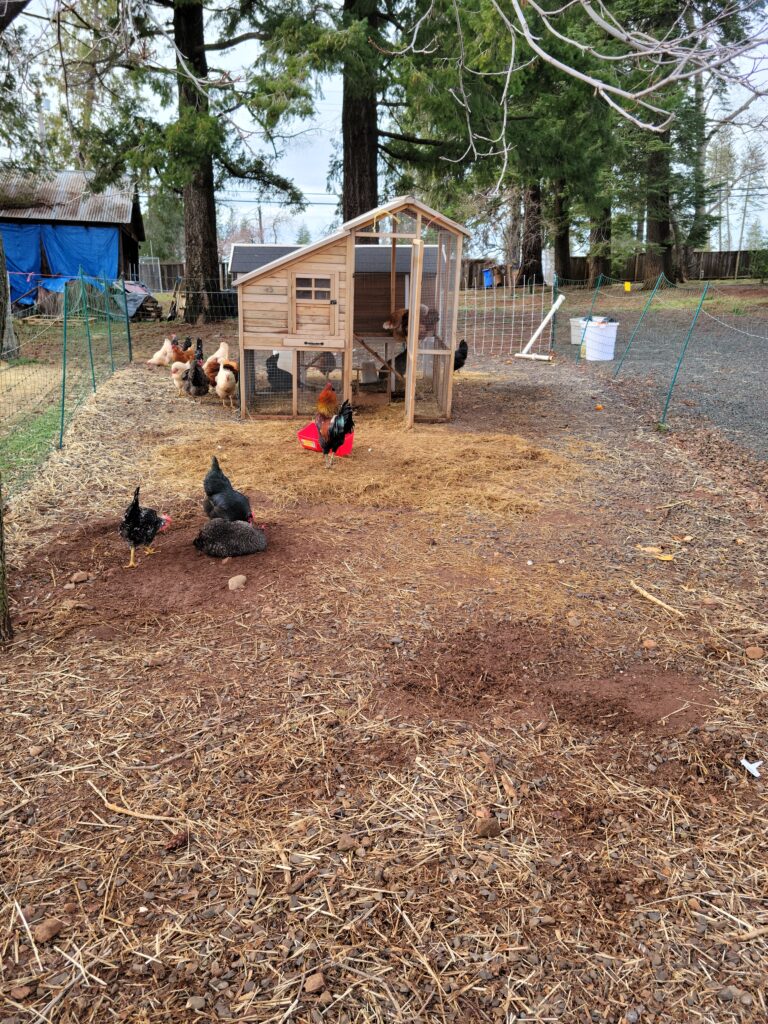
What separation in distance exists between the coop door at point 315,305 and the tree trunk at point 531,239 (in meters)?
18.7

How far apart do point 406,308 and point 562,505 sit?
5748 millimetres

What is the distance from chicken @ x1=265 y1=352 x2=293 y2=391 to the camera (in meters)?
10.3

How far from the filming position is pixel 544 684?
129 inches

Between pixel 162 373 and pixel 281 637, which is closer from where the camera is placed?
pixel 281 637

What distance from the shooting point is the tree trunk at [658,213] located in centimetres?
2380

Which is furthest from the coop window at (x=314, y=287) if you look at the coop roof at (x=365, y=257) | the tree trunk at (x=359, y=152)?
the tree trunk at (x=359, y=152)

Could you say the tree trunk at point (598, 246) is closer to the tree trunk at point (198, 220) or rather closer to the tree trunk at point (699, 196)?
the tree trunk at point (699, 196)

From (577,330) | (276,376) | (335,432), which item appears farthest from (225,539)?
(577,330)

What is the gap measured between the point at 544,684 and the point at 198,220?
16.5 m

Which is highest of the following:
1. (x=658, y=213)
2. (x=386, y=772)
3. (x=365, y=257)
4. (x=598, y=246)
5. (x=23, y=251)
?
(x=658, y=213)

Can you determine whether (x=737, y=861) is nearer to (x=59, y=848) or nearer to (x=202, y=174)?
(x=59, y=848)

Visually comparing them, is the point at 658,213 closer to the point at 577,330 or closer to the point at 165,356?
the point at 577,330

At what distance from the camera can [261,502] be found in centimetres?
566

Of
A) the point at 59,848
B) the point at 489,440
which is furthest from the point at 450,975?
the point at 489,440
